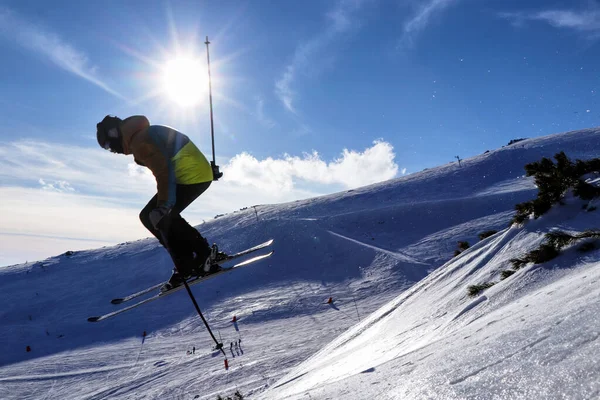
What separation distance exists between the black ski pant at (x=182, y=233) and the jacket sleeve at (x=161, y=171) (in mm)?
366

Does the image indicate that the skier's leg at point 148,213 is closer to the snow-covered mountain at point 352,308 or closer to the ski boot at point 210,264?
the ski boot at point 210,264

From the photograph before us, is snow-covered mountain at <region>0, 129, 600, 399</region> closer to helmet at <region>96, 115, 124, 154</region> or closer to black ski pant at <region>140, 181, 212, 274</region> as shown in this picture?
black ski pant at <region>140, 181, 212, 274</region>

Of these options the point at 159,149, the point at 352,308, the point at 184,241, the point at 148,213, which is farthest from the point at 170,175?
the point at 352,308

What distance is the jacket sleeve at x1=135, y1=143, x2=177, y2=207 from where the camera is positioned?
209 inches

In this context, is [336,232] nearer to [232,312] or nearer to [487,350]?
[232,312]

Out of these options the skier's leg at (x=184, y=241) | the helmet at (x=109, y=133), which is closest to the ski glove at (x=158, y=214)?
the skier's leg at (x=184, y=241)

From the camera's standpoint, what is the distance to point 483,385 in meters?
1.79

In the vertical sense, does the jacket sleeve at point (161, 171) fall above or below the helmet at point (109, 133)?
below

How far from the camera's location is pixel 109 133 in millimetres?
5430

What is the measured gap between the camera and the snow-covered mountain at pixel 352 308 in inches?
83.4

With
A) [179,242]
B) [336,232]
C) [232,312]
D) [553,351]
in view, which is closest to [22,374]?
[232,312]

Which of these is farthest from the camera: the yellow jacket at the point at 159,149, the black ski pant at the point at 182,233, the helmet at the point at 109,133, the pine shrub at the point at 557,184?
the black ski pant at the point at 182,233

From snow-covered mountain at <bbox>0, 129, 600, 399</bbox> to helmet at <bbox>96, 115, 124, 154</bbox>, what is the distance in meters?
3.84

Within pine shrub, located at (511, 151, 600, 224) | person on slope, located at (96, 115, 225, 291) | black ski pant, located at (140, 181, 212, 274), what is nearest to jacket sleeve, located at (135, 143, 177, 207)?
person on slope, located at (96, 115, 225, 291)
